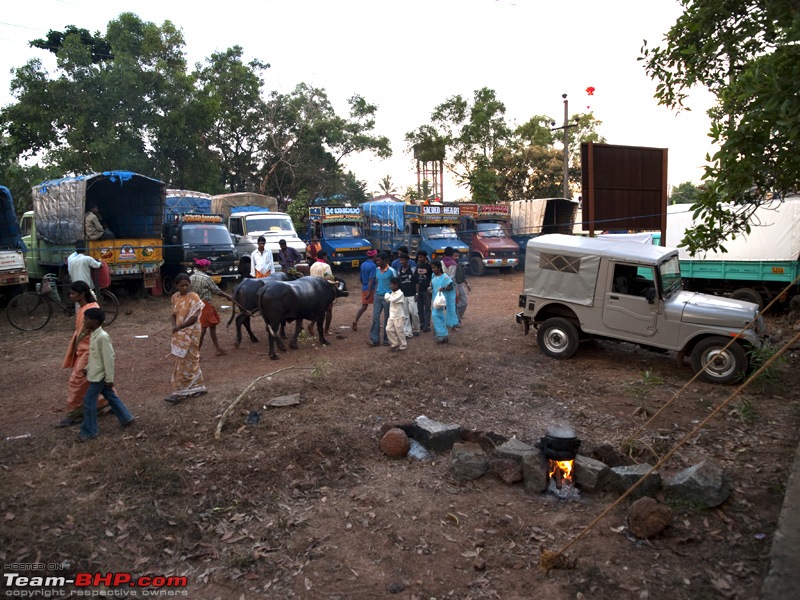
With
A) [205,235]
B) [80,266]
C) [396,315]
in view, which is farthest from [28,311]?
[396,315]

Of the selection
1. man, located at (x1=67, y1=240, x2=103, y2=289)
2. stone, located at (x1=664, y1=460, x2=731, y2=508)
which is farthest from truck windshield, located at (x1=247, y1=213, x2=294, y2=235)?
stone, located at (x1=664, y1=460, x2=731, y2=508)

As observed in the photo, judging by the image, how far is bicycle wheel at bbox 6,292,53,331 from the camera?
11062 millimetres

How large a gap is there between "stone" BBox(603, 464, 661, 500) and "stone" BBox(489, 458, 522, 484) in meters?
0.74

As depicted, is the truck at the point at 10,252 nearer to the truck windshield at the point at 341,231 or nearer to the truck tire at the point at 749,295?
the truck windshield at the point at 341,231

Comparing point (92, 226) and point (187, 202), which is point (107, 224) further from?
point (187, 202)

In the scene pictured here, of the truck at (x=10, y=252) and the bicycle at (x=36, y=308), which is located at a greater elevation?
the truck at (x=10, y=252)

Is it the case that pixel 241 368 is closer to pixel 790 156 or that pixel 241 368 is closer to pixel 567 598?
pixel 567 598

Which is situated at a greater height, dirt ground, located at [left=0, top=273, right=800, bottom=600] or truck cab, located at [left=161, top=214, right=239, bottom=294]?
truck cab, located at [left=161, top=214, right=239, bottom=294]

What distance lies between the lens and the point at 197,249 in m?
15.2

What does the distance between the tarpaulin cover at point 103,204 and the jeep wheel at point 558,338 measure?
33.3 feet

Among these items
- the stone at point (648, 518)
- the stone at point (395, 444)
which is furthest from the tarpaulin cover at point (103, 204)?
the stone at point (648, 518)

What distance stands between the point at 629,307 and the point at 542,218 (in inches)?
572

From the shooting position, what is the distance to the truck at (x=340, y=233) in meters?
18.9

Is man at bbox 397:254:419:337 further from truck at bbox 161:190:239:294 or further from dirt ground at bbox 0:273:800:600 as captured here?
truck at bbox 161:190:239:294
